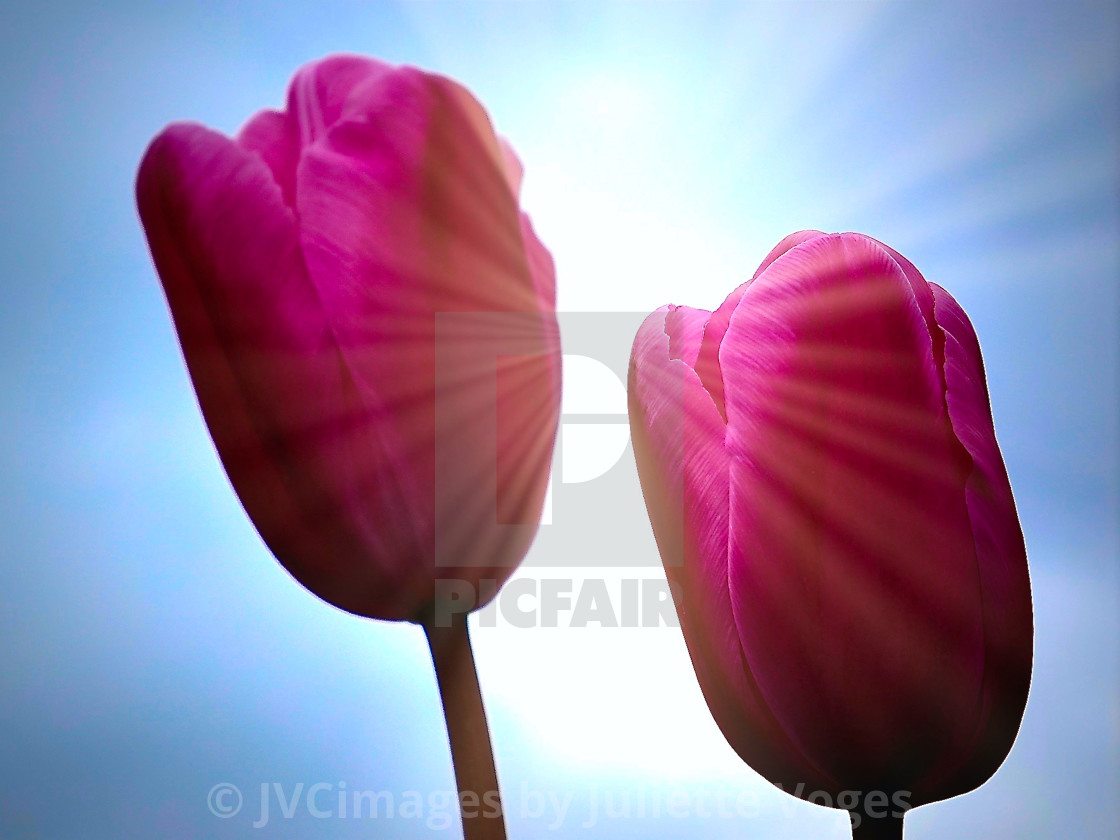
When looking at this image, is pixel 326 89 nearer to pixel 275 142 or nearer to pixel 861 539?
pixel 275 142

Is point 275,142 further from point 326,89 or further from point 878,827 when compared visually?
point 878,827

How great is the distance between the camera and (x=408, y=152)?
0.12 metres

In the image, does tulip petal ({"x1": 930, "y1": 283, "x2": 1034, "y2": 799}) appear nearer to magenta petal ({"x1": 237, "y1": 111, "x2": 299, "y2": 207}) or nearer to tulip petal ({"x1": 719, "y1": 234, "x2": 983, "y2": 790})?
tulip petal ({"x1": 719, "y1": 234, "x2": 983, "y2": 790})

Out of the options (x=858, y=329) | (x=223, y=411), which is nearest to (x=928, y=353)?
(x=858, y=329)

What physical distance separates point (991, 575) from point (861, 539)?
2 centimetres

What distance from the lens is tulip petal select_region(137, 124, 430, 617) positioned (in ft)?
0.37

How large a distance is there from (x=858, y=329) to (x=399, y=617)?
9 cm

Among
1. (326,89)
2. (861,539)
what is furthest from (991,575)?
(326,89)

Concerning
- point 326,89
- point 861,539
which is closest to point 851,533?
point 861,539

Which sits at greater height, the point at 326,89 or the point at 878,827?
the point at 326,89

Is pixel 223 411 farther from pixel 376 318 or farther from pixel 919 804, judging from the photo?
pixel 919 804

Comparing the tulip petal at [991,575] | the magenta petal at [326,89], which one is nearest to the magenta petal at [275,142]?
the magenta petal at [326,89]

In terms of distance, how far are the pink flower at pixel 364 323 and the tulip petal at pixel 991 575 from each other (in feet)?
0.23

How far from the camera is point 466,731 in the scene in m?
0.12
